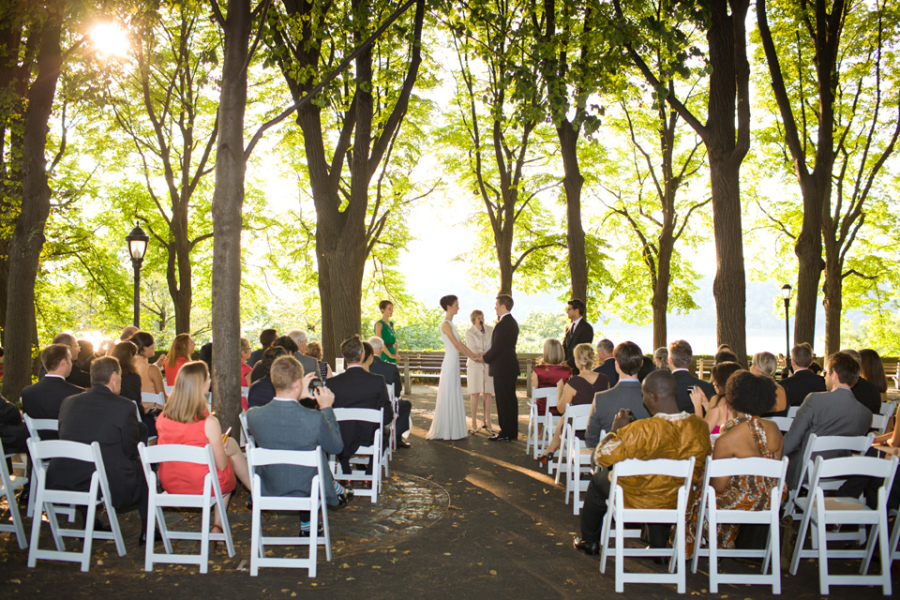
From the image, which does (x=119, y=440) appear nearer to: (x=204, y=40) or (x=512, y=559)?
(x=512, y=559)

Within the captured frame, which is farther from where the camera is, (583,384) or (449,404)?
(449,404)

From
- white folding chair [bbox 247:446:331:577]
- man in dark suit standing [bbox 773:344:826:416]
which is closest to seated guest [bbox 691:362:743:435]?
man in dark suit standing [bbox 773:344:826:416]

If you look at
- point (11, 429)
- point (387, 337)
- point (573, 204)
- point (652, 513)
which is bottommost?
point (652, 513)

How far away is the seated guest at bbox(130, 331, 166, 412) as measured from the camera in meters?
7.12

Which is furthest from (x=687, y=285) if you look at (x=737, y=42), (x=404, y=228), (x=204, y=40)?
(x=204, y=40)

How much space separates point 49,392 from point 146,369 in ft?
5.24

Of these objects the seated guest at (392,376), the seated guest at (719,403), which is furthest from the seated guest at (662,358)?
the seated guest at (392,376)

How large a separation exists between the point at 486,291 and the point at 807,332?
1398 centimetres

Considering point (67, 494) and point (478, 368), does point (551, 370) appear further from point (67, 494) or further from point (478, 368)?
point (67, 494)

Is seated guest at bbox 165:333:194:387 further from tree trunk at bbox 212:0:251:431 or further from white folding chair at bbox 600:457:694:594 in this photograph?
white folding chair at bbox 600:457:694:594

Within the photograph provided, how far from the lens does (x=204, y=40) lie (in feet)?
53.0

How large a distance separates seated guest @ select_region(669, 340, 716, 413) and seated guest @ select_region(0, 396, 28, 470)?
20.3ft

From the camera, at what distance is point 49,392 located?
18.3 ft

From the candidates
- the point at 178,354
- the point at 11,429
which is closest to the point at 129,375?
the point at 11,429
